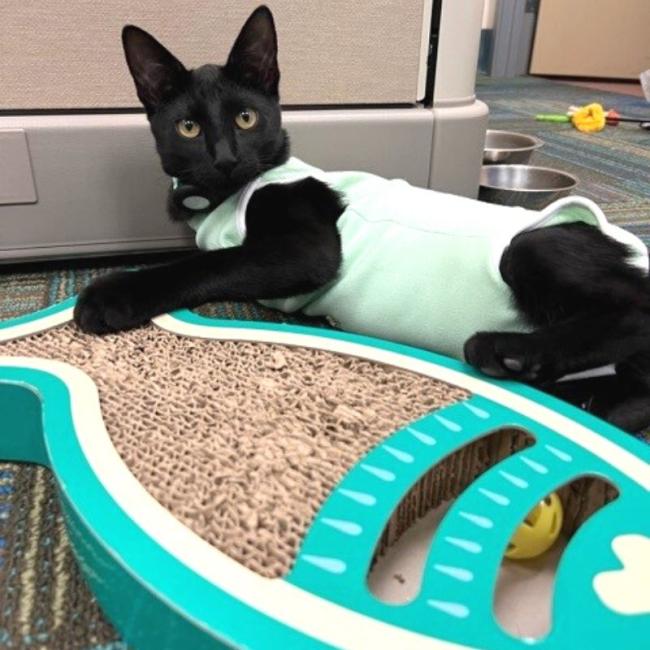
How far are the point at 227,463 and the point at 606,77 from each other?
4.44m

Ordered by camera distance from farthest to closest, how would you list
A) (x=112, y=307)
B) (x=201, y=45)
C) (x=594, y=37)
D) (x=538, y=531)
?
1. (x=594, y=37)
2. (x=201, y=45)
3. (x=112, y=307)
4. (x=538, y=531)

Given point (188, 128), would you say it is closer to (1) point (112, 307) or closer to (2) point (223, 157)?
(2) point (223, 157)

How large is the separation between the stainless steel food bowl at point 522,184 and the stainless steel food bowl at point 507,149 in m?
0.07

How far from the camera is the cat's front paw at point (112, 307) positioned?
78cm

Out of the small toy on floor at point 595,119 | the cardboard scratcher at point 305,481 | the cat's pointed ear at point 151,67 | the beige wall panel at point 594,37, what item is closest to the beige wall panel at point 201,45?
the cat's pointed ear at point 151,67

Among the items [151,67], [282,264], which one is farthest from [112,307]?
[151,67]

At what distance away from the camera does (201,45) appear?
107cm

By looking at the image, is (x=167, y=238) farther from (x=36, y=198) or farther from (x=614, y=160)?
(x=614, y=160)

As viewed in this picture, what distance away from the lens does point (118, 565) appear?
0.45 meters

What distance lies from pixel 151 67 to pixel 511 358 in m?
0.58

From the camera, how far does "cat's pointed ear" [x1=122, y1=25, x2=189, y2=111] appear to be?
836mm

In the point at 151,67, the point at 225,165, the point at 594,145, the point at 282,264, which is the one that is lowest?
the point at 594,145

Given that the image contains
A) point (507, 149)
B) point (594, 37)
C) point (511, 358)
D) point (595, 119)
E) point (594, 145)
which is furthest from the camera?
point (594, 37)

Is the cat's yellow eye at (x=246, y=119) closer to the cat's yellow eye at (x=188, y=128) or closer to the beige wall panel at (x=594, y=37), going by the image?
the cat's yellow eye at (x=188, y=128)
